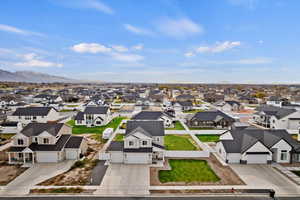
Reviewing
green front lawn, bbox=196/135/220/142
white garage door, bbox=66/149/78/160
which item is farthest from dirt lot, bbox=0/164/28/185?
green front lawn, bbox=196/135/220/142

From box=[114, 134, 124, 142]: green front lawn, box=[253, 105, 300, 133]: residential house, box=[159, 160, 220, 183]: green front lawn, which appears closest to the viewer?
box=[159, 160, 220, 183]: green front lawn

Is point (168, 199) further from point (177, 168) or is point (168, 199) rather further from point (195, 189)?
point (177, 168)

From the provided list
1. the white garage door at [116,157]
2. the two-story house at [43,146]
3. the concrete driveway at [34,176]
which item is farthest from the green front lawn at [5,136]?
the white garage door at [116,157]

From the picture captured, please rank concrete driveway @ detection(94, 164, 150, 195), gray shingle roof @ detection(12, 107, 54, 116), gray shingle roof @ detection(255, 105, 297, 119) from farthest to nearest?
gray shingle roof @ detection(12, 107, 54, 116), gray shingle roof @ detection(255, 105, 297, 119), concrete driveway @ detection(94, 164, 150, 195)

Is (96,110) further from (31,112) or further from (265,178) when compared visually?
(265,178)

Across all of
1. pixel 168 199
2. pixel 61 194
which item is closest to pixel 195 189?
pixel 168 199

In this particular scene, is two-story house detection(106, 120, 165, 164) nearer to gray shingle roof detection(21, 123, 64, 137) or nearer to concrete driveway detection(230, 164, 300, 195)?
gray shingle roof detection(21, 123, 64, 137)
